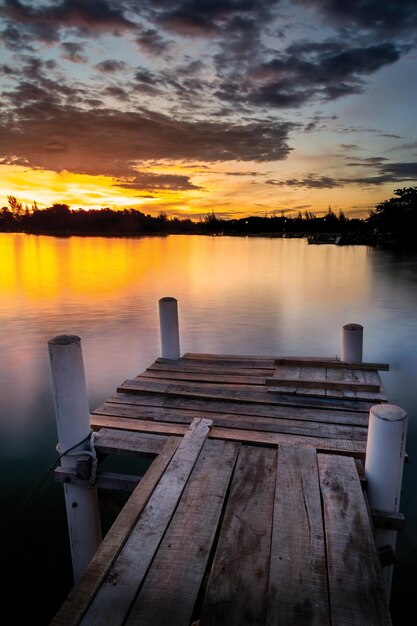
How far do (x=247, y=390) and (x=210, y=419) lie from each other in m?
1.05

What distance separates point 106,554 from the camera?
257 centimetres

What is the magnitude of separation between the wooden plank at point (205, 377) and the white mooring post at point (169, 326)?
639mm

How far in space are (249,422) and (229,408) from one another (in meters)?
0.49

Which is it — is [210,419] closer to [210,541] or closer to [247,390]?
A: [247,390]

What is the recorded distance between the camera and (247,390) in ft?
17.7

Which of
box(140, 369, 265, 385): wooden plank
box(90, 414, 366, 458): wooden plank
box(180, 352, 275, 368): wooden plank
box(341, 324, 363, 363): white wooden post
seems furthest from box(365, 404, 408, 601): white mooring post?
box(180, 352, 275, 368): wooden plank

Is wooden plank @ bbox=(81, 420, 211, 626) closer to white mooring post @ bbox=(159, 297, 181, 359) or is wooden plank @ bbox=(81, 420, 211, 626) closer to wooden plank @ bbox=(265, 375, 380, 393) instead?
wooden plank @ bbox=(265, 375, 380, 393)

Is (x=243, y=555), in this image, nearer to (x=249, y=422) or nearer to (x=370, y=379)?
(x=249, y=422)

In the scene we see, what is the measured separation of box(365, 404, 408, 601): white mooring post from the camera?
121 inches

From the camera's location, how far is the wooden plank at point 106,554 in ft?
7.20

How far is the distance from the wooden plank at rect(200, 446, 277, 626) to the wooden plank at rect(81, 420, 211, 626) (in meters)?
0.42

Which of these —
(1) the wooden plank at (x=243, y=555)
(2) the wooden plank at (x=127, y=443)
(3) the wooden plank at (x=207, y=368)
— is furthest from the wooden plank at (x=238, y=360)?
(1) the wooden plank at (x=243, y=555)

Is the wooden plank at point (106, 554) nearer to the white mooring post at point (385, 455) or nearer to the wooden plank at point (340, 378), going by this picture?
the white mooring post at point (385, 455)

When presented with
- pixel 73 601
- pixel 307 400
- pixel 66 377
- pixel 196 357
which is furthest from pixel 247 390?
pixel 73 601
